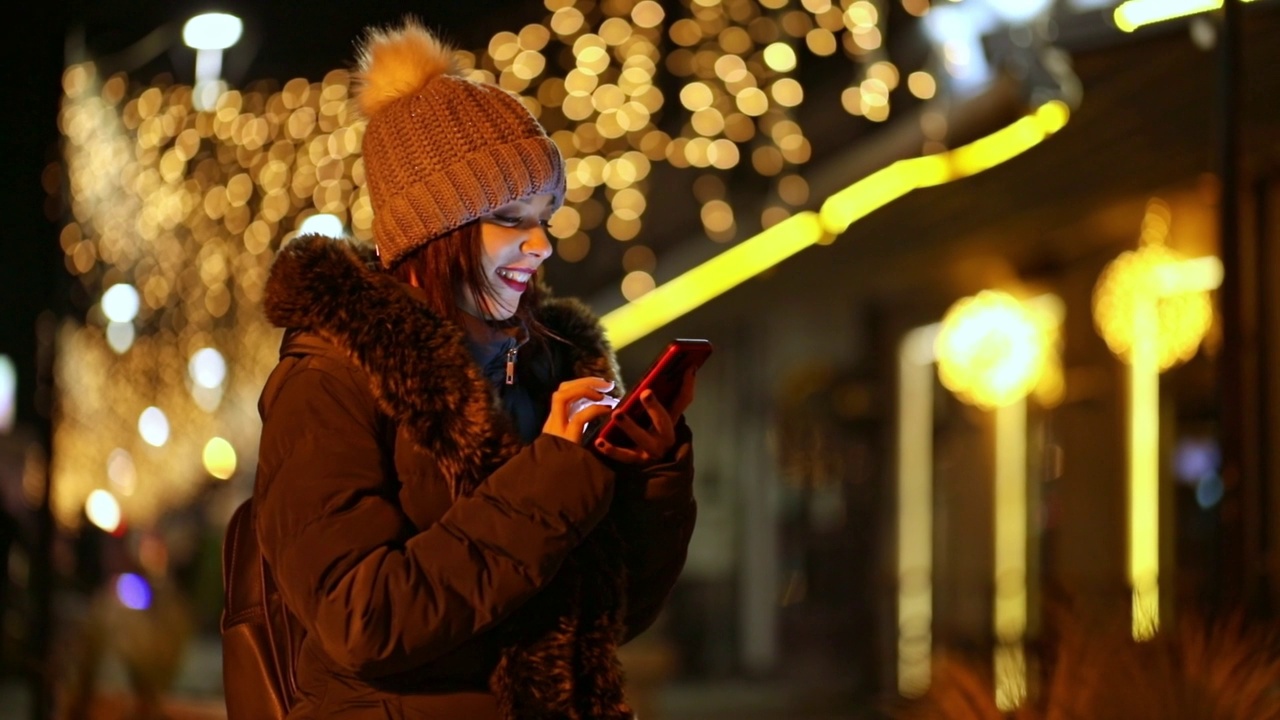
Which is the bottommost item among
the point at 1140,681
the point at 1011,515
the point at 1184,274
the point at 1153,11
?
the point at 1140,681

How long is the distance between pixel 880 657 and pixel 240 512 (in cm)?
1077

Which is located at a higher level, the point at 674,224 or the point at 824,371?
the point at 674,224

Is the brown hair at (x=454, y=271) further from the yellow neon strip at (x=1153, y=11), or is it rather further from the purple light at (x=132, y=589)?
the purple light at (x=132, y=589)

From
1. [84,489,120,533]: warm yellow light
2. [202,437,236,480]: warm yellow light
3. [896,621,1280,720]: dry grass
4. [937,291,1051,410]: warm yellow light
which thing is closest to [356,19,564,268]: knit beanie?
[896,621,1280,720]: dry grass

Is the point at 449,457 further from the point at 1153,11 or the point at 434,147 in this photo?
the point at 1153,11

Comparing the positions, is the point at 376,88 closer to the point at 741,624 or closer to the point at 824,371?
the point at 824,371

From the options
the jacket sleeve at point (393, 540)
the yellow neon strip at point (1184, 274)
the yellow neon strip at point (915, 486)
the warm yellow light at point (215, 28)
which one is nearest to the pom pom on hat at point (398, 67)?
the jacket sleeve at point (393, 540)

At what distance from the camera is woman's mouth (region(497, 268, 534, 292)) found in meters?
2.34

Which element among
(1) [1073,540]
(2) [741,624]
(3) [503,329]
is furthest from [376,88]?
(2) [741,624]

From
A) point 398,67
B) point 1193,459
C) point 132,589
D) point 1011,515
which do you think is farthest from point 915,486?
point 398,67

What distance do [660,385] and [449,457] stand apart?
30 centimetres

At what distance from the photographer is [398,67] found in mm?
2482

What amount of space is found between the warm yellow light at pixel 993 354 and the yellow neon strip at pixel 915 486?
215cm

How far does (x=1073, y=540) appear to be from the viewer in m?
10.2
